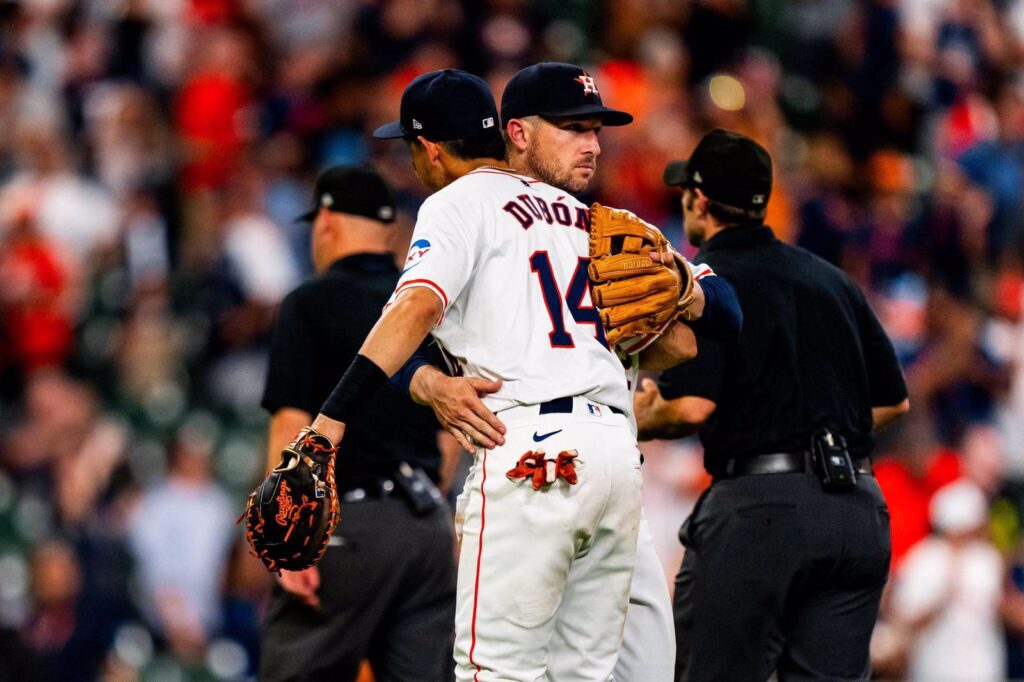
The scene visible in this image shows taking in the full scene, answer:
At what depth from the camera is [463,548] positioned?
14.2 ft

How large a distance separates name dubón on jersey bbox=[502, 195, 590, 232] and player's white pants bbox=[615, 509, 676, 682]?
0.94 m

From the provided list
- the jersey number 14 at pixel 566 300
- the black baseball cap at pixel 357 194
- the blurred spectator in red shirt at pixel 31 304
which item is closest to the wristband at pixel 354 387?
the jersey number 14 at pixel 566 300

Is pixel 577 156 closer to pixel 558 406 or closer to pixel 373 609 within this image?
pixel 558 406

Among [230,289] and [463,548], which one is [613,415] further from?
[230,289]

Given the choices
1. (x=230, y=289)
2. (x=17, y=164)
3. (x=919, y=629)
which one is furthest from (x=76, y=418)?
(x=919, y=629)

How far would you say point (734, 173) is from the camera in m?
5.52

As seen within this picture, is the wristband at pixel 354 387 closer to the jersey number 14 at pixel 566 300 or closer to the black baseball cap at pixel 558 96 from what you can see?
the jersey number 14 at pixel 566 300

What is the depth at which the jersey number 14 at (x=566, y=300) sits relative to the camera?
439 cm

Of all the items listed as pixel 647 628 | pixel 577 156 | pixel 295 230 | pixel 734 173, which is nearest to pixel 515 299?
pixel 577 156

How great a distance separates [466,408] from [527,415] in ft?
0.55

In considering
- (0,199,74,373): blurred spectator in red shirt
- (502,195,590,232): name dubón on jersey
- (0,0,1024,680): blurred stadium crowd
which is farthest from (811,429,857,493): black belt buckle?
(0,199,74,373): blurred spectator in red shirt

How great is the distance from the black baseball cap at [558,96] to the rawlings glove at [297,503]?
50.4 inches

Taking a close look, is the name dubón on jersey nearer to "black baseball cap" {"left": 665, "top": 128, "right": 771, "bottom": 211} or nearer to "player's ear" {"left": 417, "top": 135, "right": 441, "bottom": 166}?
"player's ear" {"left": 417, "top": 135, "right": 441, "bottom": 166}

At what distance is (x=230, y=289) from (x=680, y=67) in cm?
431
